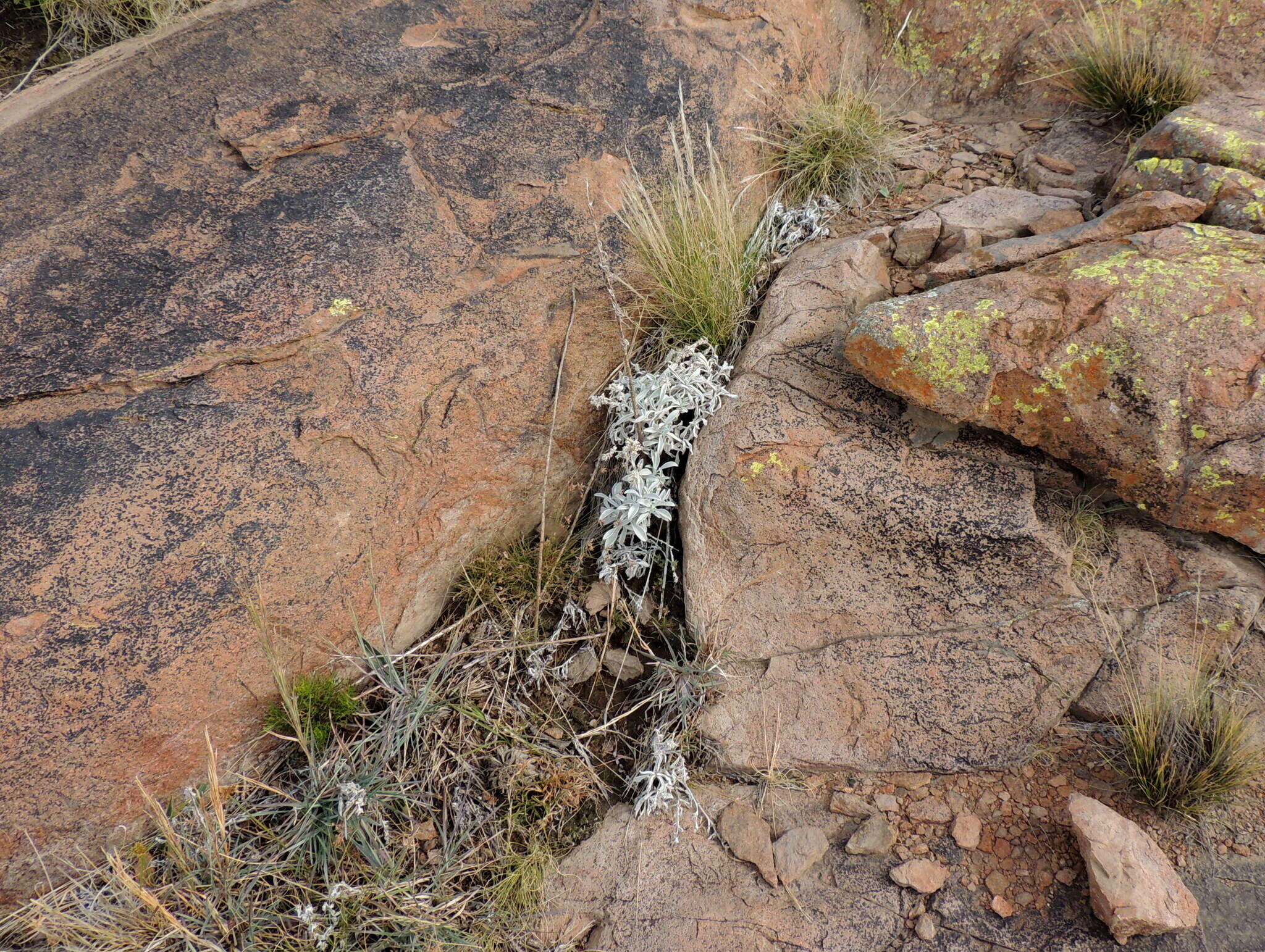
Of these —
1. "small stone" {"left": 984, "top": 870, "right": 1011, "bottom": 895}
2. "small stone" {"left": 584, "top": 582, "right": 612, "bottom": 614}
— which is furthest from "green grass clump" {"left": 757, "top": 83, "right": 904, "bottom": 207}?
"small stone" {"left": 984, "top": 870, "right": 1011, "bottom": 895}

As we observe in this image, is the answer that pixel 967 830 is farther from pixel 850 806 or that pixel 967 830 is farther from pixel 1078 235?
pixel 1078 235

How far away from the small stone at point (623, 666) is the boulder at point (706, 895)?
1.54 ft

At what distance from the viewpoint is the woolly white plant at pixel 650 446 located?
9.84 ft

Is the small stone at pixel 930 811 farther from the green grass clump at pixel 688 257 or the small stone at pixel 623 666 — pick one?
the green grass clump at pixel 688 257

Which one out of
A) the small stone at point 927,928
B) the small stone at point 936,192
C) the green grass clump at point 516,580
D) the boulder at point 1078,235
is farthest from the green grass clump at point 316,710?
the small stone at point 936,192

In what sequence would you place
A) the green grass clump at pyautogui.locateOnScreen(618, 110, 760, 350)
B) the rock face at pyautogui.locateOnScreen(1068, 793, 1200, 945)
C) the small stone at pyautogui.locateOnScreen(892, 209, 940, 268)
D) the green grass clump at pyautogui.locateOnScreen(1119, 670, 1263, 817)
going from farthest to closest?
1. the small stone at pyautogui.locateOnScreen(892, 209, 940, 268)
2. the green grass clump at pyautogui.locateOnScreen(618, 110, 760, 350)
3. the green grass clump at pyautogui.locateOnScreen(1119, 670, 1263, 817)
4. the rock face at pyautogui.locateOnScreen(1068, 793, 1200, 945)

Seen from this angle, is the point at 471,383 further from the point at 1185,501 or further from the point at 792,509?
the point at 1185,501

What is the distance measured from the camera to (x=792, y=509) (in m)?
2.82

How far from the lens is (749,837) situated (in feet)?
8.53

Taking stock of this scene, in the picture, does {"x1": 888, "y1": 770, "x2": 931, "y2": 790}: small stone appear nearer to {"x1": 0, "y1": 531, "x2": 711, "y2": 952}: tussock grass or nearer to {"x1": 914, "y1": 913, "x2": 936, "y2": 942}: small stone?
{"x1": 914, "y1": 913, "x2": 936, "y2": 942}: small stone

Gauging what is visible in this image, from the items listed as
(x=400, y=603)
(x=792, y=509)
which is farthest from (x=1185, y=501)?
(x=400, y=603)

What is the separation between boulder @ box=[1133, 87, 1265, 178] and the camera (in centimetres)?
279

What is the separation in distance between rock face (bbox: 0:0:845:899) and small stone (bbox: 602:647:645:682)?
0.60 m

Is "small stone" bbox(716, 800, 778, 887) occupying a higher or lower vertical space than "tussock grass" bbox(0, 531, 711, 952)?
lower
